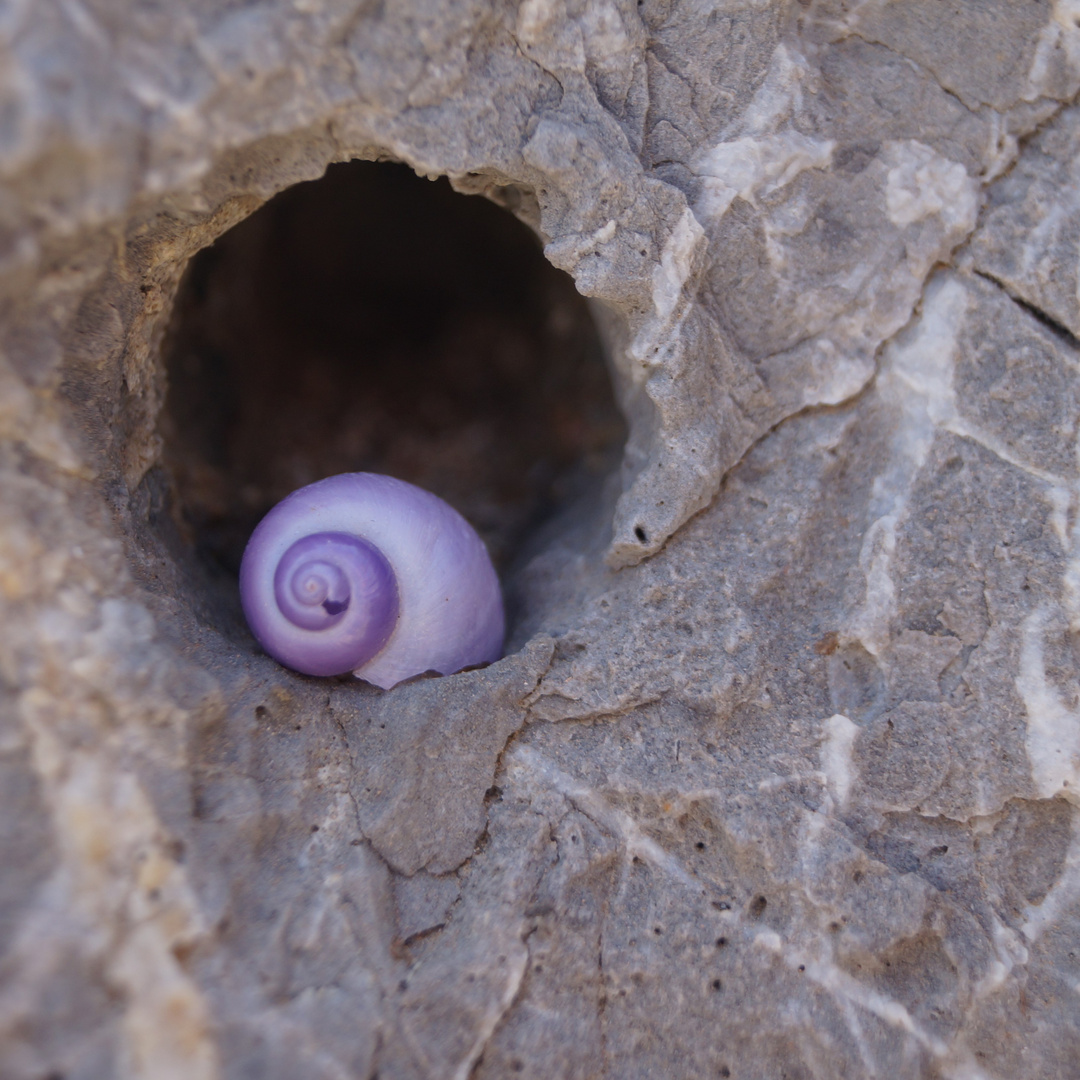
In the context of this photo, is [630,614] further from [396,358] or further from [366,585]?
[396,358]

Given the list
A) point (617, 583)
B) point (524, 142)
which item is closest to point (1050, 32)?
point (524, 142)

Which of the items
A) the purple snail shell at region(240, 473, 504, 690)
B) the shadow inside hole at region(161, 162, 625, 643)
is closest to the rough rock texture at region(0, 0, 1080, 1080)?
the purple snail shell at region(240, 473, 504, 690)

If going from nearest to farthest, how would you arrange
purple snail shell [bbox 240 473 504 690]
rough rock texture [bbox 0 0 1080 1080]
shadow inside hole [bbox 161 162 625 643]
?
rough rock texture [bbox 0 0 1080 1080] → purple snail shell [bbox 240 473 504 690] → shadow inside hole [bbox 161 162 625 643]

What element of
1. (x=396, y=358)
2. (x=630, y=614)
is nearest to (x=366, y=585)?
(x=630, y=614)

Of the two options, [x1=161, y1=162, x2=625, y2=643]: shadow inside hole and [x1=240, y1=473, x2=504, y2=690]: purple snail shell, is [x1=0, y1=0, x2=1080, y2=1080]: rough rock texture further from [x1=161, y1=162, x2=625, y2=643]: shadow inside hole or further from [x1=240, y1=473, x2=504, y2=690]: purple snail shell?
[x1=161, y1=162, x2=625, y2=643]: shadow inside hole

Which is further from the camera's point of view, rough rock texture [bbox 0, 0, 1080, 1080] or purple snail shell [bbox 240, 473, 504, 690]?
purple snail shell [bbox 240, 473, 504, 690]

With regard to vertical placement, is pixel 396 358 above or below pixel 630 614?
below
